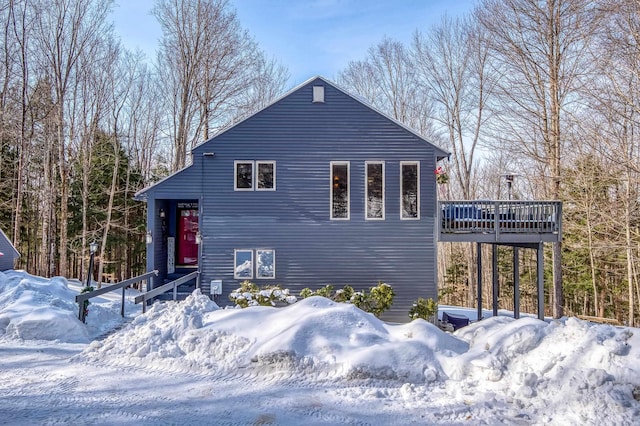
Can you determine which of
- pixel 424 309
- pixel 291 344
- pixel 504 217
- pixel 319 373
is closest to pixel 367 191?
pixel 424 309

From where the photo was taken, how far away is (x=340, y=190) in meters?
11.1

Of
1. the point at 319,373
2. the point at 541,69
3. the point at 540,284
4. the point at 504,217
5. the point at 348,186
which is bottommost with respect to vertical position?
the point at 319,373

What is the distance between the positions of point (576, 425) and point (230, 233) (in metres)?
9.15

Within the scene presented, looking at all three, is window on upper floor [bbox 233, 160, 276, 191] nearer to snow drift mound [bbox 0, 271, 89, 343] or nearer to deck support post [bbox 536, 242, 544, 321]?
snow drift mound [bbox 0, 271, 89, 343]

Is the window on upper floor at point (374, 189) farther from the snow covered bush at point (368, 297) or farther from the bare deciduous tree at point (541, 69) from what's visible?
the bare deciduous tree at point (541, 69)

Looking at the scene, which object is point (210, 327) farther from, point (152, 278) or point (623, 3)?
point (623, 3)

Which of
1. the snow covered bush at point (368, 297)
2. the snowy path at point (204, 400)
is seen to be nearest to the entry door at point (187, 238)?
the snow covered bush at point (368, 297)

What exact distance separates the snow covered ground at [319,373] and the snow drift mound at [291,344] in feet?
0.06

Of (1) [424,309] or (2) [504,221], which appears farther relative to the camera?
(1) [424,309]

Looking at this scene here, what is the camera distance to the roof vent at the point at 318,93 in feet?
36.4

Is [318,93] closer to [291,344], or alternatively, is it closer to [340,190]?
[340,190]

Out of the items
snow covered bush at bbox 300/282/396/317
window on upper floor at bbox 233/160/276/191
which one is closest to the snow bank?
window on upper floor at bbox 233/160/276/191

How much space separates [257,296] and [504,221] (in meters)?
6.79

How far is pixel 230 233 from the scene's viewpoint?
433 inches
